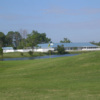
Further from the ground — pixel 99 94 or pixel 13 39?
pixel 13 39

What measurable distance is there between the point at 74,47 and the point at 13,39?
181 ft

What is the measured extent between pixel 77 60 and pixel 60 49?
2365 inches

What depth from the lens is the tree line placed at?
110425 mm

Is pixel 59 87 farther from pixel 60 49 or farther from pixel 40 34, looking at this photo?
pixel 40 34

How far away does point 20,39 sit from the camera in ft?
468

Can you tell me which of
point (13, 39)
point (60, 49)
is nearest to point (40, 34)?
point (13, 39)

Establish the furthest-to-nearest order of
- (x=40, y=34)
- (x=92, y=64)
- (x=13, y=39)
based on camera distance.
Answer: (x=40, y=34), (x=13, y=39), (x=92, y=64)

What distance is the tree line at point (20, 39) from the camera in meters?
110

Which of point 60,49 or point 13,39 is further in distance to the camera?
point 13,39

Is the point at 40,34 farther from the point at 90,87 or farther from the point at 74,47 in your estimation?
the point at 90,87

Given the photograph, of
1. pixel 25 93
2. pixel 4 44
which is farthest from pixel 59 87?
pixel 4 44

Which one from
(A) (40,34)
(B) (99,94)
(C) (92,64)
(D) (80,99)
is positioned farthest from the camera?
(A) (40,34)

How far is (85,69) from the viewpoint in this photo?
19328mm

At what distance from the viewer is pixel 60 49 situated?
8269 cm
